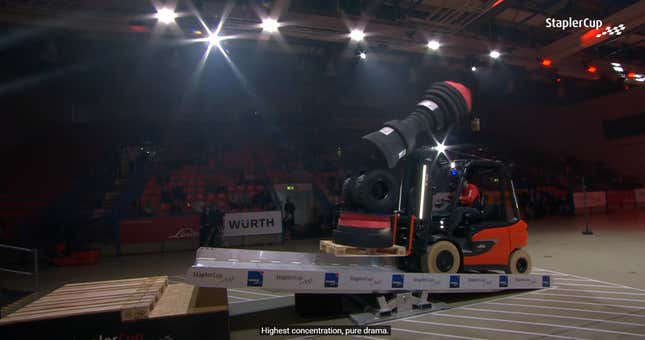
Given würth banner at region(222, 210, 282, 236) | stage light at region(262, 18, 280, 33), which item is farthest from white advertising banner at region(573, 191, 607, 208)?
stage light at region(262, 18, 280, 33)

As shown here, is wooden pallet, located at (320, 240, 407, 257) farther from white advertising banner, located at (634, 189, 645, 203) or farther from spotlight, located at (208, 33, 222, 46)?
white advertising banner, located at (634, 189, 645, 203)

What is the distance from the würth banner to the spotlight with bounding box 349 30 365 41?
6079 mm

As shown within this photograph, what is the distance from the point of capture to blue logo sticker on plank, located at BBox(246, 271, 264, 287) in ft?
11.7

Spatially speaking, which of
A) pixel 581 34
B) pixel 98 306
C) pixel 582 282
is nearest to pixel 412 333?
pixel 98 306

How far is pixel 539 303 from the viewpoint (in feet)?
15.4

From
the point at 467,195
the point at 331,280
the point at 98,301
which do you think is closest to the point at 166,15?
the point at 98,301

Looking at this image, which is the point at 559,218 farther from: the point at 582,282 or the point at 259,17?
the point at 259,17

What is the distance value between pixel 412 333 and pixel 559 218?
1510 centimetres

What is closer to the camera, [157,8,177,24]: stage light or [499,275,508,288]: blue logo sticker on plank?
[499,275,508,288]: blue logo sticker on plank

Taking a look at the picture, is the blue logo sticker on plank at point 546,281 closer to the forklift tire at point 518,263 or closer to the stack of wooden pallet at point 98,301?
the forklift tire at point 518,263

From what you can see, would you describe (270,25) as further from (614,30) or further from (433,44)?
(614,30)

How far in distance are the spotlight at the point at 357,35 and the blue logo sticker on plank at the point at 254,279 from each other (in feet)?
26.8

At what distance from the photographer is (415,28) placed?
988cm

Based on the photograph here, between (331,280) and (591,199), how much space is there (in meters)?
18.3
